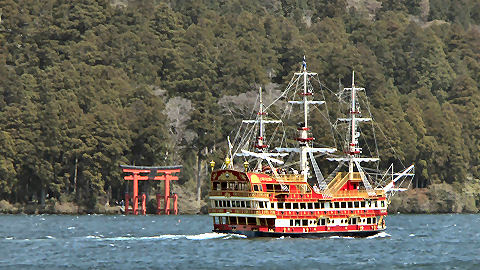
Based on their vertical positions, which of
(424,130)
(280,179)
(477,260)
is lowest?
(477,260)

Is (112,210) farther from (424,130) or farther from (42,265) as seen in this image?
A: (42,265)

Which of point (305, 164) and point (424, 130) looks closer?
point (305, 164)

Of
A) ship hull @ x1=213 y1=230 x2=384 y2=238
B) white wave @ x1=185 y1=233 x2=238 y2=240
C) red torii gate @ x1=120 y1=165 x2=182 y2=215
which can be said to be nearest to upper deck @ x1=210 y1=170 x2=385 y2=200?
ship hull @ x1=213 y1=230 x2=384 y2=238

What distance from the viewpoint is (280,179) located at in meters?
114

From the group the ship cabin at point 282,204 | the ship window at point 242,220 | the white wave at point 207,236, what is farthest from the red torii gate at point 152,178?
the ship window at point 242,220

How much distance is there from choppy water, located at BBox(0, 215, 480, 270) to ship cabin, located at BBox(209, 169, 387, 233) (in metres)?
1.42

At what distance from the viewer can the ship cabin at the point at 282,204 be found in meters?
113

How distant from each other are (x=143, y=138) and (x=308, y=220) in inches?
2725

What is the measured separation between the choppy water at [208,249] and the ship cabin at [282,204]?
4.65 feet

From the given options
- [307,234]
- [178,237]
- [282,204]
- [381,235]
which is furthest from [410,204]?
[282,204]

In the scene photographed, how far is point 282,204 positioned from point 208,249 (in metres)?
9.36

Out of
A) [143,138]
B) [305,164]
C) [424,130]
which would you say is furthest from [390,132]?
[305,164]

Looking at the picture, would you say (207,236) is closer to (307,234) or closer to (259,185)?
(259,185)

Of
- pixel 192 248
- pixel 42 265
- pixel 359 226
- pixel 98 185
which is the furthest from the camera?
pixel 98 185
